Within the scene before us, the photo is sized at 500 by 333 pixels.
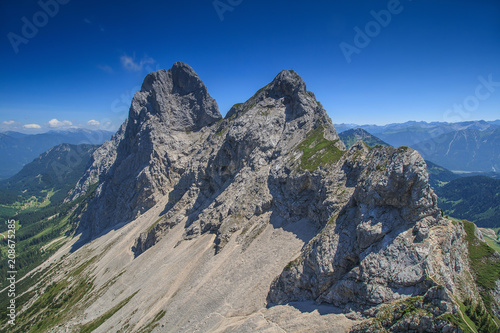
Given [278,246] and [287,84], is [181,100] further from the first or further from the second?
[278,246]

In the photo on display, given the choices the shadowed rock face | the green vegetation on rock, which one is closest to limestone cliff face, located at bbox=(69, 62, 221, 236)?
the shadowed rock face

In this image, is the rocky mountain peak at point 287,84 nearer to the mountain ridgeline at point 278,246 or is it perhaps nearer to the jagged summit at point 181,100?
the mountain ridgeline at point 278,246

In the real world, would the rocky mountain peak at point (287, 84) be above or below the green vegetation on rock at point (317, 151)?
above

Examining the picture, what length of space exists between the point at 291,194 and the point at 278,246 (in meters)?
14.6

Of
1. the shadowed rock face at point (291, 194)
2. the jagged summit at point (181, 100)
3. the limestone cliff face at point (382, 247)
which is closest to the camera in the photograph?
the limestone cliff face at point (382, 247)

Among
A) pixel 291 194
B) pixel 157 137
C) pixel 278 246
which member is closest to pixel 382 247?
pixel 278 246

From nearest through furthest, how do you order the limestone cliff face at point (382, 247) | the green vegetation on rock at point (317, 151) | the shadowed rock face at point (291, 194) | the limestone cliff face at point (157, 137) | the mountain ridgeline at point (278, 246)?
the limestone cliff face at point (382, 247)
the mountain ridgeline at point (278, 246)
the shadowed rock face at point (291, 194)
the green vegetation on rock at point (317, 151)
the limestone cliff face at point (157, 137)

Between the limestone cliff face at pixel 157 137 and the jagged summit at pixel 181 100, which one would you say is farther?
the jagged summit at pixel 181 100

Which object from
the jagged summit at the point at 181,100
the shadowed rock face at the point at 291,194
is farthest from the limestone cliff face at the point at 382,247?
the jagged summit at the point at 181,100

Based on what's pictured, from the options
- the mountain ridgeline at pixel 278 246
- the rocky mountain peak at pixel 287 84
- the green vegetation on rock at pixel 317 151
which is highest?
the rocky mountain peak at pixel 287 84

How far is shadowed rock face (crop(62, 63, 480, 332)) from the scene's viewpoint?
33.4 m

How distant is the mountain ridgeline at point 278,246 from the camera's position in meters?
31.4

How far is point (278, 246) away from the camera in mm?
55688

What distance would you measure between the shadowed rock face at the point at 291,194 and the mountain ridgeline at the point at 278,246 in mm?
254
